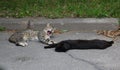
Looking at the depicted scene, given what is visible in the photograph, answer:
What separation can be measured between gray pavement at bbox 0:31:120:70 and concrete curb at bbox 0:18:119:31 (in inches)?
39.0

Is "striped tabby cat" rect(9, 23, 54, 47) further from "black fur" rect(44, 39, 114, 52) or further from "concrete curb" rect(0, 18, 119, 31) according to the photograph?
"concrete curb" rect(0, 18, 119, 31)

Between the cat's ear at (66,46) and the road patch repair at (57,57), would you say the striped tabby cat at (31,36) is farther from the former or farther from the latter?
the cat's ear at (66,46)

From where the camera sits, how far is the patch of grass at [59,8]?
9.48 metres

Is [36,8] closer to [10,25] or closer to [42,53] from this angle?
[10,25]

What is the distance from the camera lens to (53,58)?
7.09m

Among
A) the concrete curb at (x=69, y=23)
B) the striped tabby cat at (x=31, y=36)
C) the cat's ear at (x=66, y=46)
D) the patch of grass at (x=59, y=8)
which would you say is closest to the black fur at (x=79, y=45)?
the cat's ear at (x=66, y=46)

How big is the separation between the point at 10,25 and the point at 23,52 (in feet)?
5.73

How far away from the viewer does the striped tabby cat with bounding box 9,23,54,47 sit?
26.2ft

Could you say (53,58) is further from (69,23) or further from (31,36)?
(69,23)

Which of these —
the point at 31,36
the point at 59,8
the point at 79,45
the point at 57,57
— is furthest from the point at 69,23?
the point at 57,57

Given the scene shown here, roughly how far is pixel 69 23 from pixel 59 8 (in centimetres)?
98

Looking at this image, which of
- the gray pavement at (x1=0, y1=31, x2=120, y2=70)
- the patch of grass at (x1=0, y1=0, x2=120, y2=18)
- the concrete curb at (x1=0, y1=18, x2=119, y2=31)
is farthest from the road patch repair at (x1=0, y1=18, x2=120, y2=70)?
the patch of grass at (x1=0, y1=0, x2=120, y2=18)

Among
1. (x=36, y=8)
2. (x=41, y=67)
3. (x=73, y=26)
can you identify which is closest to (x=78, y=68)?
(x=41, y=67)

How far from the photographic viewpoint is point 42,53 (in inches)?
290
